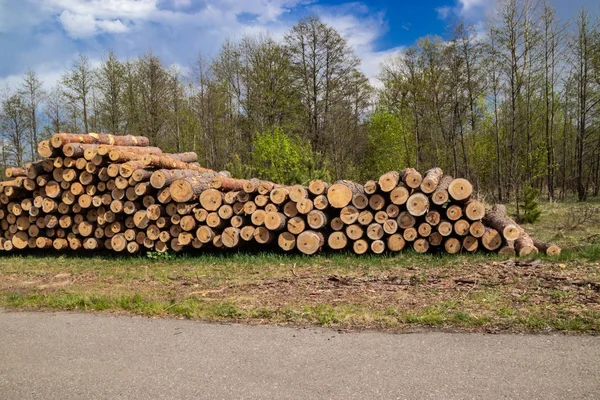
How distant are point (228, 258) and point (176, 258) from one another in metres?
1.30

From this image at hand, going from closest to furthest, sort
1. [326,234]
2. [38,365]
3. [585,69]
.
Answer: [38,365], [326,234], [585,69]

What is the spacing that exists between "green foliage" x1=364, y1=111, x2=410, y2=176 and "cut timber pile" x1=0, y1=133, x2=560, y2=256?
20.6 m

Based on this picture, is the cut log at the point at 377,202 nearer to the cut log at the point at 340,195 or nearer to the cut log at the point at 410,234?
the cut log at the point at 340,195

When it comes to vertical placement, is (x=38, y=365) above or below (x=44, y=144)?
below

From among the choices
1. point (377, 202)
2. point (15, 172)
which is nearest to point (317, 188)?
point (377, 202)

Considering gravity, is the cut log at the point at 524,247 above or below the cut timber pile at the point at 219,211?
below

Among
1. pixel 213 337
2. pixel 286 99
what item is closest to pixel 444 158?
pixel 286 99

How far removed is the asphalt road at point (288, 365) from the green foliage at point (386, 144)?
27.0 m

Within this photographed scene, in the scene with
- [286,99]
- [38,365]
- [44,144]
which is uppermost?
[286,99]

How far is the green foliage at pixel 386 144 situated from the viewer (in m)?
31.2

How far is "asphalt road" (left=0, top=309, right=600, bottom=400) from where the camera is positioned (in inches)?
137

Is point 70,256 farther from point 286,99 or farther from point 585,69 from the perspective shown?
point 585,69

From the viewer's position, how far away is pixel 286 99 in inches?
1171

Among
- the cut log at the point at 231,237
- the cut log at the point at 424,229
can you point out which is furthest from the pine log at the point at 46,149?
the cut log at the point at 424,229
